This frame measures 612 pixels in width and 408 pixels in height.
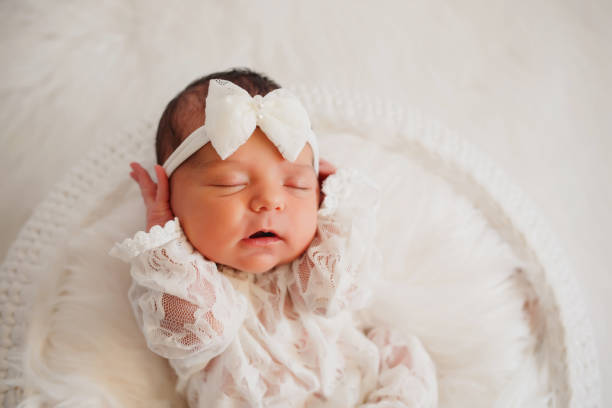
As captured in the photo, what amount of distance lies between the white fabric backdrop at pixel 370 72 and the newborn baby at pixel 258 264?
503 millimetres

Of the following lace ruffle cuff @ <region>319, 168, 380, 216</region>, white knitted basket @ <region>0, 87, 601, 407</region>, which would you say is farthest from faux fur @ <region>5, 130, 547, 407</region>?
lace ruffle cuff @ <region>319, 168, 380, 216</region>

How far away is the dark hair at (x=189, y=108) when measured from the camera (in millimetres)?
1062

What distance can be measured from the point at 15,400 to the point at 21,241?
1.27 ft

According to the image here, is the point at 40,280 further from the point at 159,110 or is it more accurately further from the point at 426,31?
the point at 426,31

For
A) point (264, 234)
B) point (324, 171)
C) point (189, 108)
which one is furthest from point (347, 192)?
point (189, 108)

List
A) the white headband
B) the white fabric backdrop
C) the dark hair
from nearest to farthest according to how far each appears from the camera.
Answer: the white headband, the dark hair, the white fabric backdrop

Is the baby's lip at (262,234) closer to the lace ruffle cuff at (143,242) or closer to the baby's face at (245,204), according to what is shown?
the baby's face at (245,204)

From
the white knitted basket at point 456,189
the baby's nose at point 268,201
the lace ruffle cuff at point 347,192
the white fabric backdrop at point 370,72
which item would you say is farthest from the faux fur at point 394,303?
the baby's nose at point 268,201

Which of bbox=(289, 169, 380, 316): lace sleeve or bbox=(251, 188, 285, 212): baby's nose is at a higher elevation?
bbox=(251, 188, 285, 212): baby's nose

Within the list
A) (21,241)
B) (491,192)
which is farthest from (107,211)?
(491,192)

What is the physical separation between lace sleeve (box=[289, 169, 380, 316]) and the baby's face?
0.28 feet

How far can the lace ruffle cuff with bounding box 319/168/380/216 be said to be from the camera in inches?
45.5

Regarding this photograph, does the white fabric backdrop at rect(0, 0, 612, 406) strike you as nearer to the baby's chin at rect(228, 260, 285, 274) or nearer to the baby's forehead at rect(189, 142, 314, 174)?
the baby's forehead at rect(189, 142, 314, 174)

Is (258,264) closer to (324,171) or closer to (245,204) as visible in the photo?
(245,204)
